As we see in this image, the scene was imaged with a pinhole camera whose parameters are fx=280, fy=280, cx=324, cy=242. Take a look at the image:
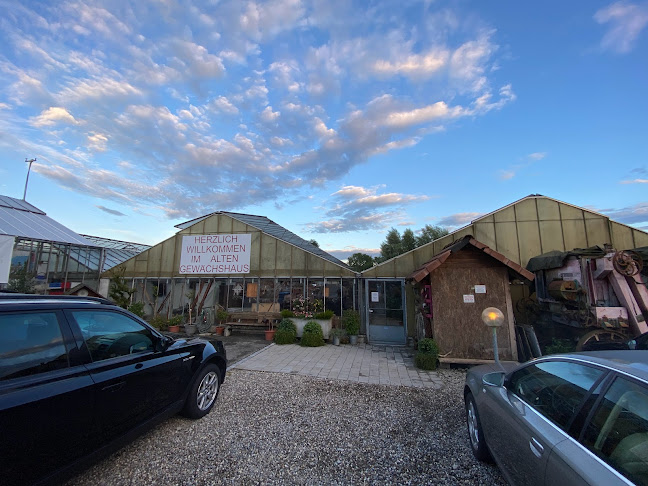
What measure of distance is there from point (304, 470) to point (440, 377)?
4.45 metres

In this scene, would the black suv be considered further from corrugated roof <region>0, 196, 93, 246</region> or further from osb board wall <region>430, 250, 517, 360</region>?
corrugated roof <region>0, 196, 93, 246</region>

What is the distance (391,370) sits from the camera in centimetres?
700


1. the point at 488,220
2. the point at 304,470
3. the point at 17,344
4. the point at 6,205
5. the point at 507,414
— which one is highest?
the point at 6,205

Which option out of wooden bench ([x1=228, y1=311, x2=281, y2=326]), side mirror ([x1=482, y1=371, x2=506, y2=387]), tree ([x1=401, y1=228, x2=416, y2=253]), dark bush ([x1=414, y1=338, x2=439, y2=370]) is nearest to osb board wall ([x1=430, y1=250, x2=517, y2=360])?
dark bush ([x1=414, y1=338, x2=439, y2=370])

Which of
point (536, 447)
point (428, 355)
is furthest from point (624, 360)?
point (428, 355)

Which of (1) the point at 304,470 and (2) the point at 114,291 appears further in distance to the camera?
(2) the point at 114,291

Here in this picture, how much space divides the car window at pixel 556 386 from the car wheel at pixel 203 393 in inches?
153

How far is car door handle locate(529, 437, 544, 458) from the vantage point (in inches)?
74.6

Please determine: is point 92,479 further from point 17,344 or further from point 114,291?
point 114,291

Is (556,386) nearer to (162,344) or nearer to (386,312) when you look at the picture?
(162,344)

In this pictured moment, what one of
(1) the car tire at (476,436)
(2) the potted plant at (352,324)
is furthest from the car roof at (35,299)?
(2) the potted plant at (352,324)

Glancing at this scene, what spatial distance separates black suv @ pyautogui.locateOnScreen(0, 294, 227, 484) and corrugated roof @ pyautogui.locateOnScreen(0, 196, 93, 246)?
14.3 m

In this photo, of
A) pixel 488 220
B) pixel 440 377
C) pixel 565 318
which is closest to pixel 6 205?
pixel 440 377

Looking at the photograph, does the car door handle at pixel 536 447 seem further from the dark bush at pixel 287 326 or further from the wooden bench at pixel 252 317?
the wooden bench at pixel 252 317
